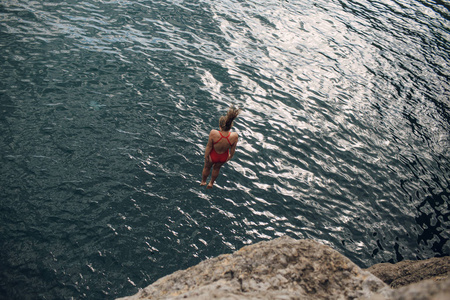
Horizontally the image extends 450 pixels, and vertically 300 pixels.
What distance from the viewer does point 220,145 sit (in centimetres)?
947

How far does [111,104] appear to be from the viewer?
1285cm

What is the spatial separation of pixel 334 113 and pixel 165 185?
10.2m

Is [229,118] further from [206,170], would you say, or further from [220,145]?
[206,170]

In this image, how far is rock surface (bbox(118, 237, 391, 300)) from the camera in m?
4.66

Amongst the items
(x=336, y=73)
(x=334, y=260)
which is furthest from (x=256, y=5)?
(x=334, y=260)

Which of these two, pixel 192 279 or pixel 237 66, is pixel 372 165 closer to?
pixel 237 66

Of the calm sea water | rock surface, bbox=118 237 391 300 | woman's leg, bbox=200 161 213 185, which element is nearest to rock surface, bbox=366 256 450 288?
the calm sea water

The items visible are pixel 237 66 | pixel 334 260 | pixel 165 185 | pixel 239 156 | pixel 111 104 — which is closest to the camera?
pixel 334 260

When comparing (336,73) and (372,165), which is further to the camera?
(336,73)

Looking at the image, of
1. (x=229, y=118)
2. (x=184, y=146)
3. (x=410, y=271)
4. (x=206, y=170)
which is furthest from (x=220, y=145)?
(x=410, y=271)

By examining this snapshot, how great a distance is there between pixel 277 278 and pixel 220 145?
514cm

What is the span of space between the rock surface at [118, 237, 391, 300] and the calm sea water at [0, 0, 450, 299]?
253 centimetres

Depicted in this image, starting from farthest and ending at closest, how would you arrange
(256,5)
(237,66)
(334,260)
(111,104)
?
(256,5), (237,66), (111,104), (334,260)

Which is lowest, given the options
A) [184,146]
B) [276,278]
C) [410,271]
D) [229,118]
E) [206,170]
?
[184,146]
